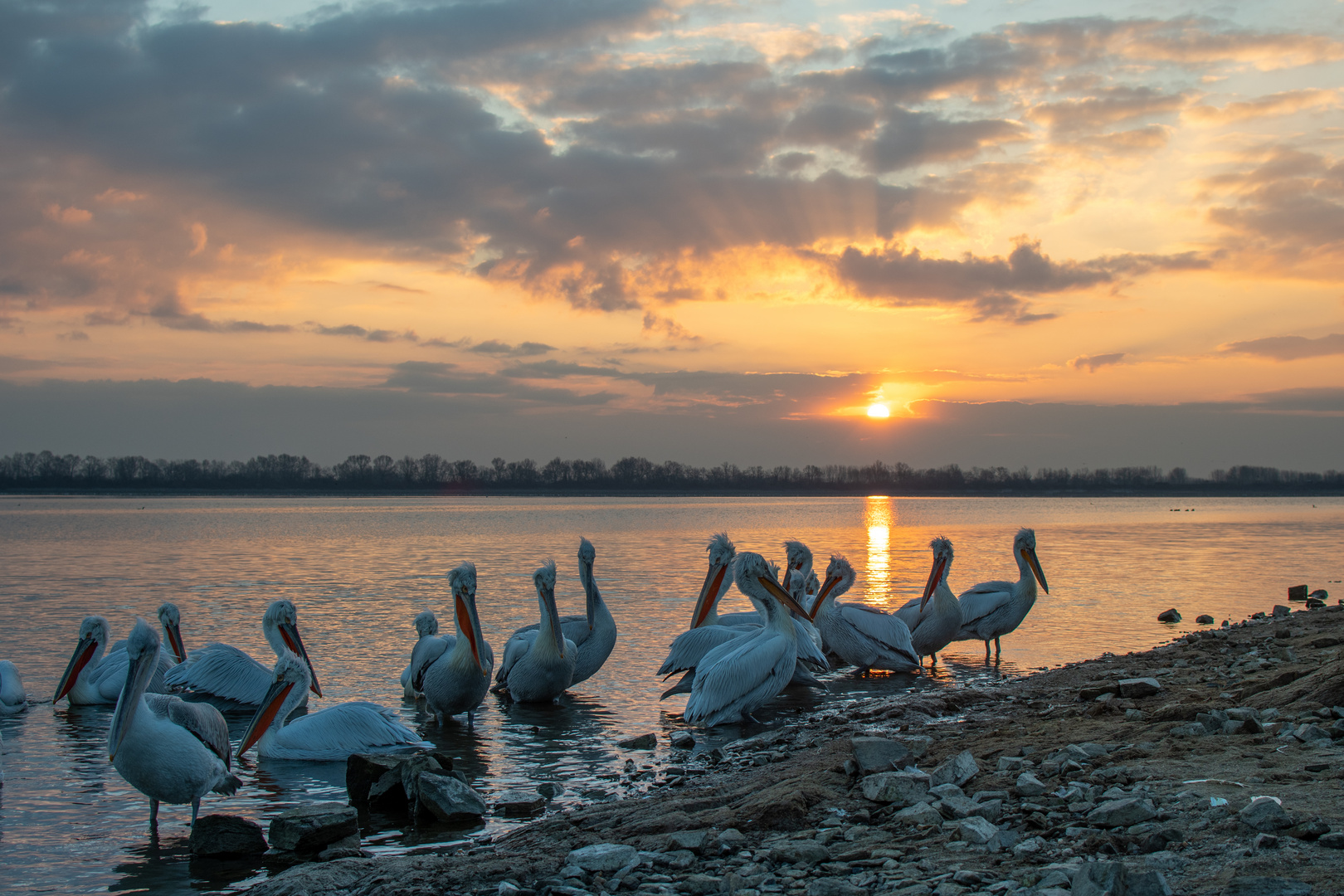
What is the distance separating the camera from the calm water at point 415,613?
17.0ft

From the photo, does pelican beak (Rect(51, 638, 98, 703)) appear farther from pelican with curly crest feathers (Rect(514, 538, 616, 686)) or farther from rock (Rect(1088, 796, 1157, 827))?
rock (Rect(1088, 796, 1157, 827))

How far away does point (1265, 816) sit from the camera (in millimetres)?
3096

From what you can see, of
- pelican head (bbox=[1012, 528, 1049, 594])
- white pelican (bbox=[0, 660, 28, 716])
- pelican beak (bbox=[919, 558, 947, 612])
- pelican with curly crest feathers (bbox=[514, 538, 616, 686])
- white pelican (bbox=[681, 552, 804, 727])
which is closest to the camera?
white pelican (bbox=[681, 552, 804, 727])

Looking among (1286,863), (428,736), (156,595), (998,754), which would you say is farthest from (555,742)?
(156,595)

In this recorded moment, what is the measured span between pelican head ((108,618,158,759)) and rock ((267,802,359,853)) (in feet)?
2.99

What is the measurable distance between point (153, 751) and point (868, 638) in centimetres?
662

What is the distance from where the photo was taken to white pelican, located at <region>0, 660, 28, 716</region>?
756 centimetres

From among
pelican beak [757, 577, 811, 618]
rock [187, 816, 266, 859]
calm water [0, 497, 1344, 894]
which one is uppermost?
pelican beak [757, 577, 811, 618]

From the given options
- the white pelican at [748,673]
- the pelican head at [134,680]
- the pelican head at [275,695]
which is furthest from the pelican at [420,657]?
the pelican head at [134,680]

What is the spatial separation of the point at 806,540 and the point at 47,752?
28.7 metres

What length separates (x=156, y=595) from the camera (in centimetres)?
1569

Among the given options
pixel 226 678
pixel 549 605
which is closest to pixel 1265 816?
pixel 549 605

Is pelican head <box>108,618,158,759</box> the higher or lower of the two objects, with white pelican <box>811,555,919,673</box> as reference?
higher

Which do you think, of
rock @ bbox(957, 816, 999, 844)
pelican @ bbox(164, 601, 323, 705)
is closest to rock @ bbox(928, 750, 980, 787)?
rock @ bbox(957, 816, 999, 844)
